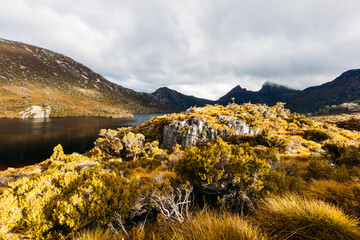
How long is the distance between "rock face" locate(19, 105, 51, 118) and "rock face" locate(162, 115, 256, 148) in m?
136

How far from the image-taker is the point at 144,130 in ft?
110

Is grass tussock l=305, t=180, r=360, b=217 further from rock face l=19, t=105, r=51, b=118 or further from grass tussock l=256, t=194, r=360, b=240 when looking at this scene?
rock face l=19, t=105, r=51, b=118

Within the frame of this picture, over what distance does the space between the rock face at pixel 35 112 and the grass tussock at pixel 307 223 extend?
15122 cm

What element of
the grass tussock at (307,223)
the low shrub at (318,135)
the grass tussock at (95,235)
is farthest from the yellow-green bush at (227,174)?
the low shrub at (318,135)

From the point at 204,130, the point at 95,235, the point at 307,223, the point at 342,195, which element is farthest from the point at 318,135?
the point at 95,235

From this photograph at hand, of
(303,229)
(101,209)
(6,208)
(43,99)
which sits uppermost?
(43,99)

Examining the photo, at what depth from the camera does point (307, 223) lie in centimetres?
305

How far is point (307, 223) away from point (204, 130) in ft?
66.4

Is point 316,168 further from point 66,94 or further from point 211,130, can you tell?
point 66,94

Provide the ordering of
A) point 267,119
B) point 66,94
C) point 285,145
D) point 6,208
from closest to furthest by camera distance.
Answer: point 6,208, point 285,145, point 267,119, point 66,94

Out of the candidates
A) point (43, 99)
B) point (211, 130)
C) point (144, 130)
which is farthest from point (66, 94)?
point (211, 130)

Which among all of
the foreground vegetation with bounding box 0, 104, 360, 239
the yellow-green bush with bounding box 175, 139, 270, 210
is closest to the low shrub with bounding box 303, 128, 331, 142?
the foreground vegetation with bounding box 0, 104, 360, 239

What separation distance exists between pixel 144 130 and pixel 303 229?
1289 inches

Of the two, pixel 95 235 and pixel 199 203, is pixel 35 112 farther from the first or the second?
pixel 199 203
